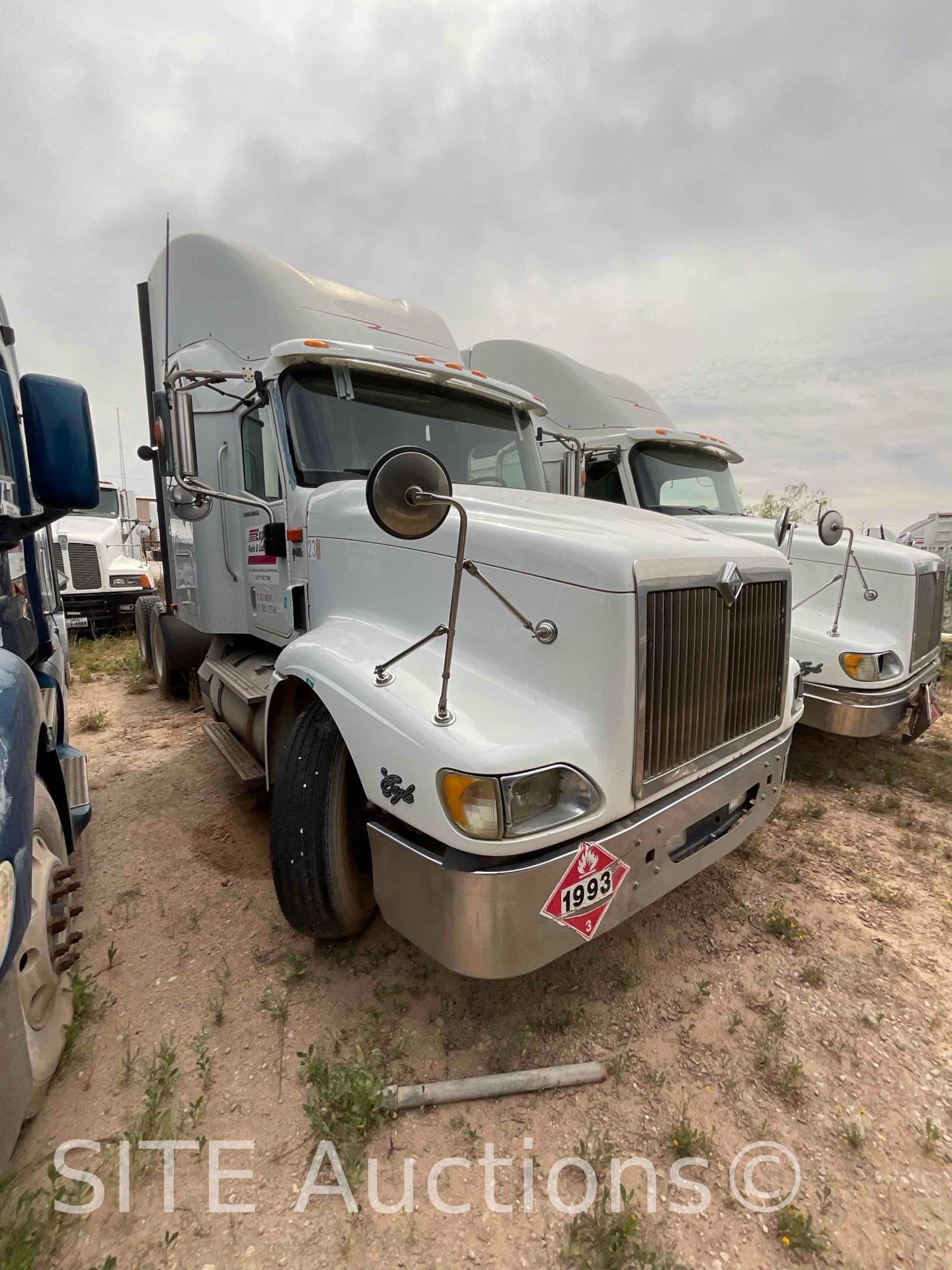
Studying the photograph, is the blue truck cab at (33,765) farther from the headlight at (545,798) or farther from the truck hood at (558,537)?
the headlight at (545,798)

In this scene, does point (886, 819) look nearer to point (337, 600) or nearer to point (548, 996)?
point (548, 996)

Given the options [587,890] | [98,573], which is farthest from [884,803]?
[98,573]

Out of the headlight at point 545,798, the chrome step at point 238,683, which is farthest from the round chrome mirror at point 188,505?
the headlight at point 545,798

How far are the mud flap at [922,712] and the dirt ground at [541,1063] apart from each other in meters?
1.50

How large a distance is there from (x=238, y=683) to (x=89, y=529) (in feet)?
29.3

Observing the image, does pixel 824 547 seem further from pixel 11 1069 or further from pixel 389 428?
pixel 11 1069

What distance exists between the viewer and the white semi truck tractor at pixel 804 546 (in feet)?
15.3

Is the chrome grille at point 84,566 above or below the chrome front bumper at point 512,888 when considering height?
above

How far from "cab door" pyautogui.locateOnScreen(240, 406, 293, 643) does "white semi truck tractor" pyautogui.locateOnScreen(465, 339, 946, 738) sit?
76.2 inches

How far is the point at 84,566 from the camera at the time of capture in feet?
34.0

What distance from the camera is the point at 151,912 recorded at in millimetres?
3223

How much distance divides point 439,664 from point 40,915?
1.61 m

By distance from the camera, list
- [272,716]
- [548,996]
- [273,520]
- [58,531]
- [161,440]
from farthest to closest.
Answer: [58,531], [161,440], [273,520], [272,716], [548,996]

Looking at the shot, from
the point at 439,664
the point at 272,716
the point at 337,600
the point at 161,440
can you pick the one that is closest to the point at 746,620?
the point at 439,664
